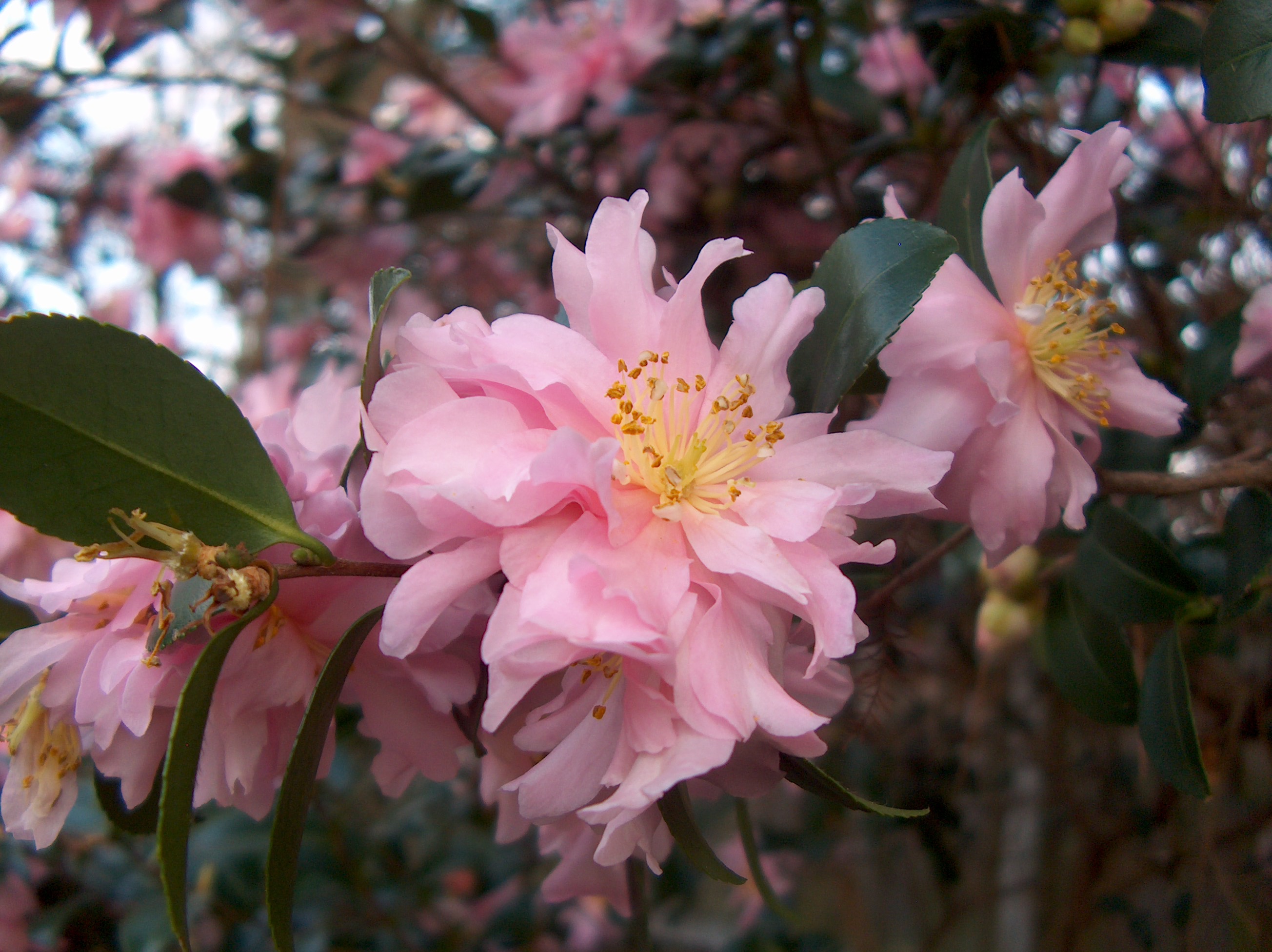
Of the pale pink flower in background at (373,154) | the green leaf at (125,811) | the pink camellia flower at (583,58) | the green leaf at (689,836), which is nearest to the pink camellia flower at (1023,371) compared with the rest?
the green leaf at (689,836)

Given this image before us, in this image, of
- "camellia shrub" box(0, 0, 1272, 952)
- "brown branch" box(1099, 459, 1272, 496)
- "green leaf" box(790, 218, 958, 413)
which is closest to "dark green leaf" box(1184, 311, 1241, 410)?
"camellia shrub" box(0, 0, 1272, 952)

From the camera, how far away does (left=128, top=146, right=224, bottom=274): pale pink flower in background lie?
70.2 inches

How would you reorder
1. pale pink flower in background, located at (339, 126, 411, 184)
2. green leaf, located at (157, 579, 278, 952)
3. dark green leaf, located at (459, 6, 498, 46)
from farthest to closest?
pale pink flower in background, located at (339, 126, 411, 184) < dark green leaf, located at (459, 6, 498, 46) < green leaf, located at (157, 579, 278, 952)

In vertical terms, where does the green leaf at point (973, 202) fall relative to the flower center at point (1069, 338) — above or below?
above

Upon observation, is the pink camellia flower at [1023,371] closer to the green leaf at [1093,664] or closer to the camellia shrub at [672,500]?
the camellia shrub at [672,500]

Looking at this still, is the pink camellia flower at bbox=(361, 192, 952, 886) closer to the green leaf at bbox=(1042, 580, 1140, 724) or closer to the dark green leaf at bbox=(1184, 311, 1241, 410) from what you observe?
the green leaf at bbox=(1042, 580, 1140, 724)

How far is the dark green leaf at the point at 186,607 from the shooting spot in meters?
0.43

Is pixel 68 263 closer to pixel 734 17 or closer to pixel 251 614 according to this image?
pixel 734 17

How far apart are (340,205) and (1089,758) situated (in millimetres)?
1944

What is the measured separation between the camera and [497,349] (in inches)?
18.5

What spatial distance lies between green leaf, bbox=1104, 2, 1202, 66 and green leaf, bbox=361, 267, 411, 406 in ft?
2.54

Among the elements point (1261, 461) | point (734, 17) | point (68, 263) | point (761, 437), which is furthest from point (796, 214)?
point (68, 263)

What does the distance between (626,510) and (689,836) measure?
183 mm

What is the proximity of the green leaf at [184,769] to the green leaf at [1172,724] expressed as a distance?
2.10ft
